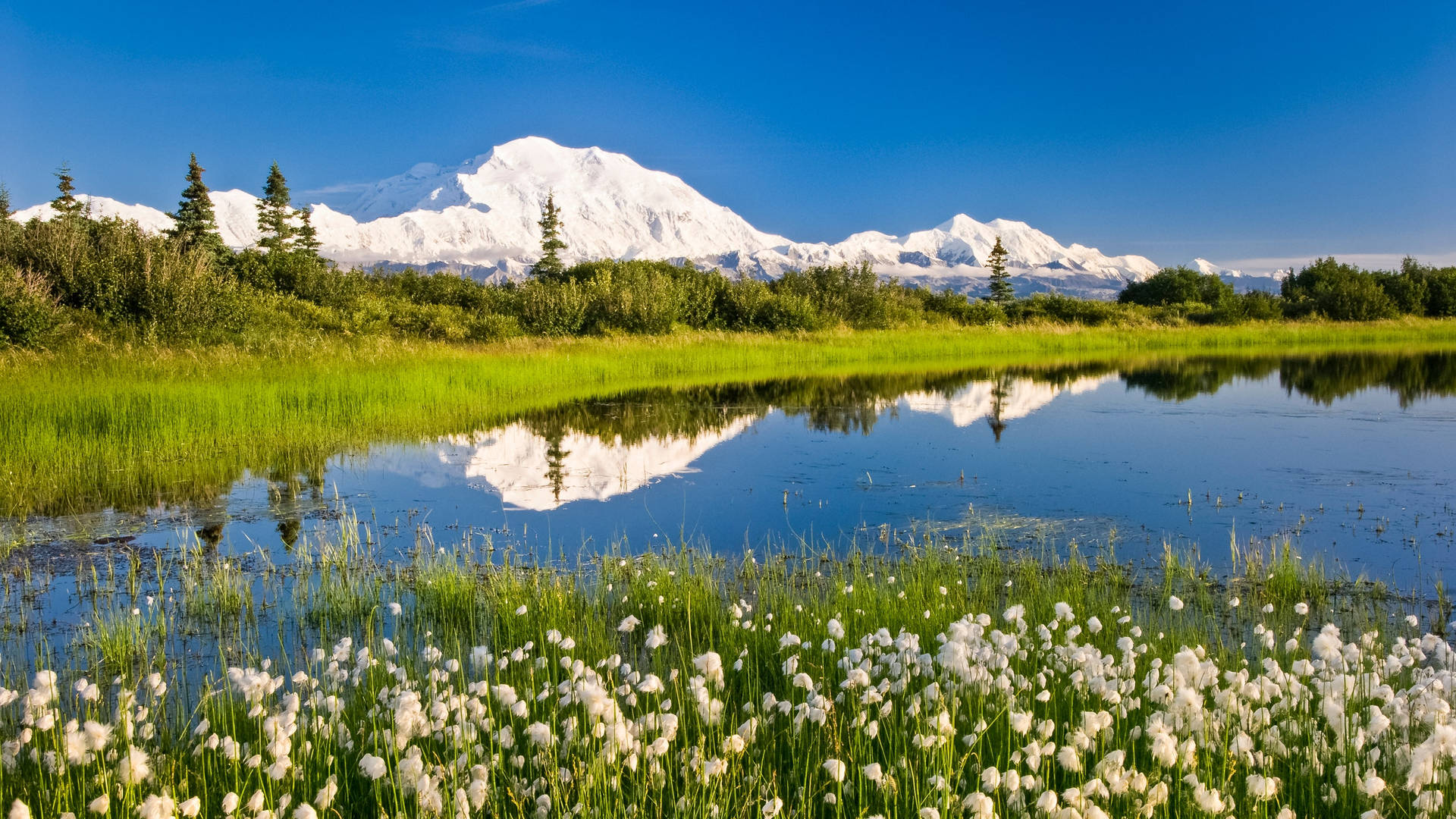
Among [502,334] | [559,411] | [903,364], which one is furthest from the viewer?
[903,364]

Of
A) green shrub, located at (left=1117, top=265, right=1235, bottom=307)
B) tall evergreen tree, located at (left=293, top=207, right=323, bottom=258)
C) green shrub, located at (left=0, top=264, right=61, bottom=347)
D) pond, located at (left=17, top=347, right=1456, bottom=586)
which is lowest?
pond, located at (left=17, top=347, right=1456, bottom=586)

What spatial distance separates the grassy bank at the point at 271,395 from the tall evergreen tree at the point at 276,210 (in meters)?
Answer: 46.0

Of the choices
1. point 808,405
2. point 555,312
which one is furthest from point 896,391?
point 555,312

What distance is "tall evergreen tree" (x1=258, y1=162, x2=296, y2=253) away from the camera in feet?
226

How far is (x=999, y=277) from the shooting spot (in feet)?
314

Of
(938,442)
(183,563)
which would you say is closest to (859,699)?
(183,563)

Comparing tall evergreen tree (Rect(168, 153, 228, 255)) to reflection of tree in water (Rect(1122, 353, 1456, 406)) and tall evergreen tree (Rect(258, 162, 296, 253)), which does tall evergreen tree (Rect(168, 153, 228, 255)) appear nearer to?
tall evergreen tree (Rect(258, 162, 296, 253))

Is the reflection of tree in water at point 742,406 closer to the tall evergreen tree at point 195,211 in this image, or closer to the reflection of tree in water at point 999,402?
the reflection of tree in water at point 999,402

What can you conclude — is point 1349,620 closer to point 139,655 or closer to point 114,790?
point 114,790

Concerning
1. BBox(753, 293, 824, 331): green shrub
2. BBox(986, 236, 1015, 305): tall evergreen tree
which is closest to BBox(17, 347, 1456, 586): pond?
BBox(753, 293, 824, 331): green shrub

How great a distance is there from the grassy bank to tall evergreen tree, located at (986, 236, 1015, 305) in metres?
59.3

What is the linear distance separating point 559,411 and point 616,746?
1781 cm

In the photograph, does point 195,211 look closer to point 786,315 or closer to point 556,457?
point 786,315

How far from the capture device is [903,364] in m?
36.8
